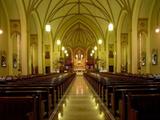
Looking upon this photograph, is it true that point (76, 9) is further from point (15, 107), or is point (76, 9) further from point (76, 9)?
point (15, 107)

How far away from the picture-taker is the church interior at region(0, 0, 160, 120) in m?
7.01

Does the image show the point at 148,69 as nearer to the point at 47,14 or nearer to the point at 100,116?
the point at 47,14

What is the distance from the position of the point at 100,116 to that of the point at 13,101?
439 centimetres

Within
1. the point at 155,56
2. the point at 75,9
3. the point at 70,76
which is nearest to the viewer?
the point at 155,56

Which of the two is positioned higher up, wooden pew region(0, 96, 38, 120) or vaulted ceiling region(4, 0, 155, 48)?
vaulted ceiling region(4, 0, 155, 48)

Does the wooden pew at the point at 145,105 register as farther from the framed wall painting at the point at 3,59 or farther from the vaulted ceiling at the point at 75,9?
the framed wall painting at the point at 3,59

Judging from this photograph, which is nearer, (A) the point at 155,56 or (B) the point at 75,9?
(A) the point at 155,56

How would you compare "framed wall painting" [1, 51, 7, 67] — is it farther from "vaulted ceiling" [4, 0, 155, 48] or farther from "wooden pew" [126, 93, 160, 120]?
"wooden pew" [126, 93, 160, 120]

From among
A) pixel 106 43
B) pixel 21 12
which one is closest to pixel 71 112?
pixel 21 12

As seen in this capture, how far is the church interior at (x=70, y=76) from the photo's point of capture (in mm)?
7008

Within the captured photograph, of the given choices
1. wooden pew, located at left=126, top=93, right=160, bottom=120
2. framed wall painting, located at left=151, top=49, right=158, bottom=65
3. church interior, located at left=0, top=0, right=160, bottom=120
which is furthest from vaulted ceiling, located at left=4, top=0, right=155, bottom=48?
wooden pew, located at left=126, top=93, right=160, bottom=120

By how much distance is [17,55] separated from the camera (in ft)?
114

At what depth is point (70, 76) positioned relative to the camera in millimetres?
34938

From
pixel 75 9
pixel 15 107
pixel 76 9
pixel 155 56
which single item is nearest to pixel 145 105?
pixel 15 107
